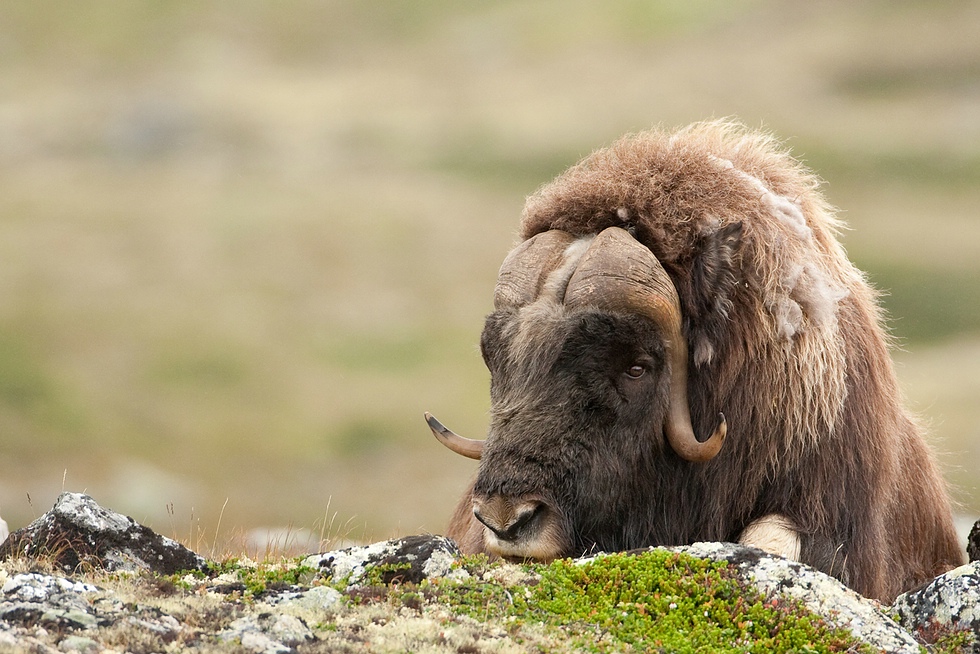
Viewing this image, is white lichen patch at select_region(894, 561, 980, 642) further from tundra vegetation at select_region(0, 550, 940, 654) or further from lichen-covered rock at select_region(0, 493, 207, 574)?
lichen-covered rock at select_region(0, 493, 207, 574)

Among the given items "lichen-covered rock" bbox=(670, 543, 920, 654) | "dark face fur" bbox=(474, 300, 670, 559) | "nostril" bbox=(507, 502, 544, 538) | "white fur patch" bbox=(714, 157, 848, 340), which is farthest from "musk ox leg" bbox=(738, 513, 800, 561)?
"nostril" bbox=(507, 502, 544, 538)

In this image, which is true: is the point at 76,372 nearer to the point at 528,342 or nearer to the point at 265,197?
the point at 265,197

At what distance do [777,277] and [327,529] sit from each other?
288 centimetres

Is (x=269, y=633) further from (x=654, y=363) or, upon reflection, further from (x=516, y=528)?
(x=654, y=363)

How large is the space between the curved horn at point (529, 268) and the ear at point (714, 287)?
611 millimetres

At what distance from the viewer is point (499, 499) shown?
4828 millimetres

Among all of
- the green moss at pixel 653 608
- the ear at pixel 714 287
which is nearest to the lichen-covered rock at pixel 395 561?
the green moss at pixel 653 608

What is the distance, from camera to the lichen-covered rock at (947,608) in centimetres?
418

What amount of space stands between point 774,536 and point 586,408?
915mm

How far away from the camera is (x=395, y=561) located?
4289mm

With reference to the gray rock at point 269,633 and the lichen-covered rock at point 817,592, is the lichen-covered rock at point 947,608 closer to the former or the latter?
the lichen-covered rock at point 817,592

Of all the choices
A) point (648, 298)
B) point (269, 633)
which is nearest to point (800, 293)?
point (648, 298)

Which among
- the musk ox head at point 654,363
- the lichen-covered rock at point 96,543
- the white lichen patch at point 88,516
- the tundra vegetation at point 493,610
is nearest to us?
the tundra vegetation at point 493,610

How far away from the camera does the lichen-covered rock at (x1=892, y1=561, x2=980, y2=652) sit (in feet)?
13.7
